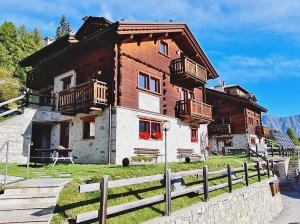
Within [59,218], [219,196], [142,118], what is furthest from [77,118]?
[59,218]

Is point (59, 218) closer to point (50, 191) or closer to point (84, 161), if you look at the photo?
point (50, 191)

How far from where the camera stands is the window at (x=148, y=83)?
18.4 m

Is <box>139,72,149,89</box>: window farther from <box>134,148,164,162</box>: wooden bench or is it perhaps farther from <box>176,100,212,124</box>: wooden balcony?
<box>134,148,164,162</box>: wooden bench

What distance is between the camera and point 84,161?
1684cm

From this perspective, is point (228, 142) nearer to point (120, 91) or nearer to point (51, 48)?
point (120, 91)

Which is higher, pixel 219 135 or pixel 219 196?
pixel 219 135

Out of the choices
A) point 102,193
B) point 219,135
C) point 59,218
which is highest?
point 219,135

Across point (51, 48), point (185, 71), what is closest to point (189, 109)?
point (185, 71)

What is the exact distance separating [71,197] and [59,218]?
36.2 inches

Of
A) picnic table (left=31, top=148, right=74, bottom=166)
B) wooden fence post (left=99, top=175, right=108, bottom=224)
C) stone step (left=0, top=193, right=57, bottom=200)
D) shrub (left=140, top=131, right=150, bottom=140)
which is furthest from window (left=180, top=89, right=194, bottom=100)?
wooden fence post (left=99, top=175, right=108, bottom=224)

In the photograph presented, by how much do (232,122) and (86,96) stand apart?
27.5 metres

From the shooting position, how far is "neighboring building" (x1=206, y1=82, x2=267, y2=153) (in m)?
37.2

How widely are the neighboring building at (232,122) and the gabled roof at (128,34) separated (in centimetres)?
1197

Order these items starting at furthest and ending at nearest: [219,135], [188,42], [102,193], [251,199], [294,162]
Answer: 1. [219,135]
2. [294,162]
3. [188,42]
4. [251,199]
5. [102,193]
